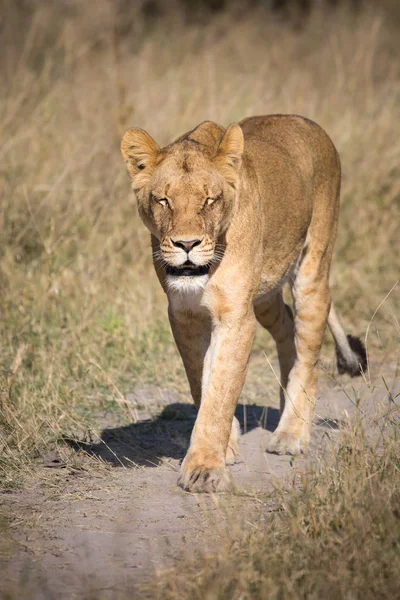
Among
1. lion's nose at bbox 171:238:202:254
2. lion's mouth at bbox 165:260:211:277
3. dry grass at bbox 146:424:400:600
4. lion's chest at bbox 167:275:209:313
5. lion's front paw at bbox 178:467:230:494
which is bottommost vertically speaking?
lion's front paw at bbox 178:467:230:494

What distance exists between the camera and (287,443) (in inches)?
185

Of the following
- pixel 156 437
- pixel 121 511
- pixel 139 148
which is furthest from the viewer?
pixel 156 437

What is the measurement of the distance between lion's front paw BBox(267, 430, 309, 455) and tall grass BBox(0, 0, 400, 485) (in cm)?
81

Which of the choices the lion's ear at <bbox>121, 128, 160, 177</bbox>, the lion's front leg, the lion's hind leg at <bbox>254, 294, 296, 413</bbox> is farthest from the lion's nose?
the lion's hind leg at <bbox>254, 294, 296, 413</bbox>

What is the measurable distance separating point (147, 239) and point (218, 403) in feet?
10.6

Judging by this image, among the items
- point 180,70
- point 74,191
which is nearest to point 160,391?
point 74,191

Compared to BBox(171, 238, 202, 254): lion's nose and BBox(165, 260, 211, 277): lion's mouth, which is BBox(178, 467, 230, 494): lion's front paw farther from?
BBox(171, 238, 202, 254): lion's nose

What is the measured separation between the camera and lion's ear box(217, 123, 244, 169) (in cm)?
413

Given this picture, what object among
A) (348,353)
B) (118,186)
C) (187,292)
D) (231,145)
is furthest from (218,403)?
(118,186)

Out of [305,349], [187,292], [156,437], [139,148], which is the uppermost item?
[139,148]

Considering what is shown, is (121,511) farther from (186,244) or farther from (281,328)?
(281,328)

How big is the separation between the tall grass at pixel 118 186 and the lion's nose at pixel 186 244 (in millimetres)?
873

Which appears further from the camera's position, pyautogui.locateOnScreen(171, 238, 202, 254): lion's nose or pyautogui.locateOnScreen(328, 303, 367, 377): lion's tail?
pyautogui.locateOnScreen(328, 303, 367, 377): lion's tail

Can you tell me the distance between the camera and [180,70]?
888cm
